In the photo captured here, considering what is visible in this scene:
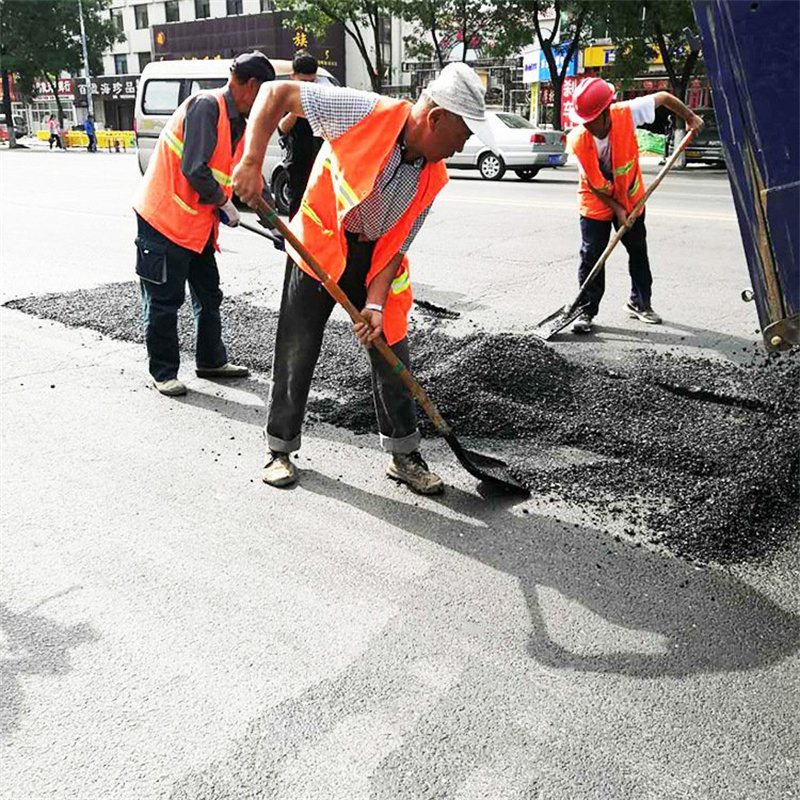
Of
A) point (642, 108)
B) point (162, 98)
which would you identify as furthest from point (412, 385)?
point (162, 98)

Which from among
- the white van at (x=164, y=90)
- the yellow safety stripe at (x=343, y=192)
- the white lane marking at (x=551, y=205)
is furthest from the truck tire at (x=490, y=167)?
the yellow safety stripe at (x=343, y=192)

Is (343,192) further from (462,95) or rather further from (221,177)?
(221,177)

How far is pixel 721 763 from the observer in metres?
2.04

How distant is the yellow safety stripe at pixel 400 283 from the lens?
3.35 meters

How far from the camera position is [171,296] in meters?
4.66

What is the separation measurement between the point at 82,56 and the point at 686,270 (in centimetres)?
4700

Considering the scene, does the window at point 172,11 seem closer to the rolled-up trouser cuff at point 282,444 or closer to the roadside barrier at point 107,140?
the roadside barrier at point 107,140

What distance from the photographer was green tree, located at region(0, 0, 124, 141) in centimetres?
4278

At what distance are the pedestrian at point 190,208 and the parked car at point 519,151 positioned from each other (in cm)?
1340

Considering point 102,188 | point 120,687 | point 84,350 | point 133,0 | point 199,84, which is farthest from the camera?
point 133,0

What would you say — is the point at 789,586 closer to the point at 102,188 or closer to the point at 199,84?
the point at 199,84

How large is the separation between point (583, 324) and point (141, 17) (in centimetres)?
5735

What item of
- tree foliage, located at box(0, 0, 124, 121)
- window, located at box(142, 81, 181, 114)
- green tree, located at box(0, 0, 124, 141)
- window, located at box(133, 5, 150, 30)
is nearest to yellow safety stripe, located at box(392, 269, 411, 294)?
window, located at box(142, 81, 181, 114)

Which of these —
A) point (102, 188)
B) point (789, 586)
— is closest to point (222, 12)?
point (102, 188)
